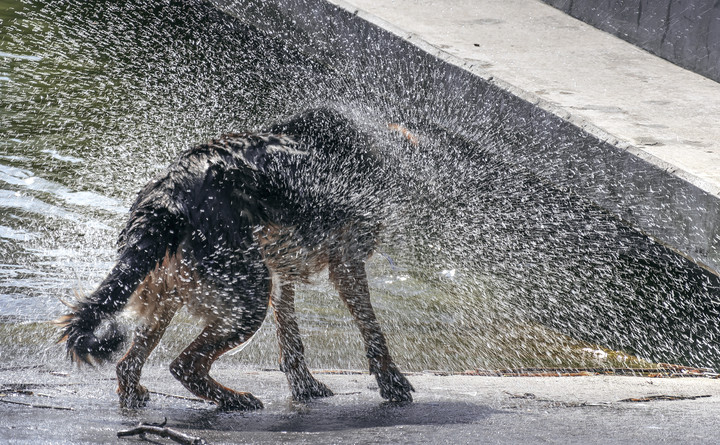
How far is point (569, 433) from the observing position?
8.25 feet

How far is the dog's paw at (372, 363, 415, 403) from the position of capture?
10.6 ft

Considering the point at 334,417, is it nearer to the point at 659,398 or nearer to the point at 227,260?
the point at 227,260

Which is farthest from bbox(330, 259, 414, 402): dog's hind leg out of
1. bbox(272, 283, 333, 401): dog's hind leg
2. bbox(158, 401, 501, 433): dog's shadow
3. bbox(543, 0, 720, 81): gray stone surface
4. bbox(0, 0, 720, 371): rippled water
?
bbox(543, 0, 720, 81): gray stone surface

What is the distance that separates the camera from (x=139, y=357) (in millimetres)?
3043

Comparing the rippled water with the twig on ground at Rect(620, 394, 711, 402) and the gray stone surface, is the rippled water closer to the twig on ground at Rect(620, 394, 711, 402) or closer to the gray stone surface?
the twig on ground at Rect(620, 394, 711, 402)

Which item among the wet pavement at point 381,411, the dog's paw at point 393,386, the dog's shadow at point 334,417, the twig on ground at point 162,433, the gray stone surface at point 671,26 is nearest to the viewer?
the twig on ground at point 162,433

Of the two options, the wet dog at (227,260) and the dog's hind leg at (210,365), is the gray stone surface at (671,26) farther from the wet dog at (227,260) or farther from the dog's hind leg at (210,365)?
the dog's hind leg at (210,365)

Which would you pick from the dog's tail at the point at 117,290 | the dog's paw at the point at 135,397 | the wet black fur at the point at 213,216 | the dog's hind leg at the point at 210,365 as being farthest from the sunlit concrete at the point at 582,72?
the dog's paw at the point at 135,397

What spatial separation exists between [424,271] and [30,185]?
2.79 m

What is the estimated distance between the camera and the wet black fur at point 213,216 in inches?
114

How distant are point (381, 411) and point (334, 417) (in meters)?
0.22

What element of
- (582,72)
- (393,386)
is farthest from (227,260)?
(582,72)

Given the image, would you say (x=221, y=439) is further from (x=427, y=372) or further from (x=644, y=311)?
(x=644, y=311)

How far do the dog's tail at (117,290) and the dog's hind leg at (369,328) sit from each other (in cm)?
82
